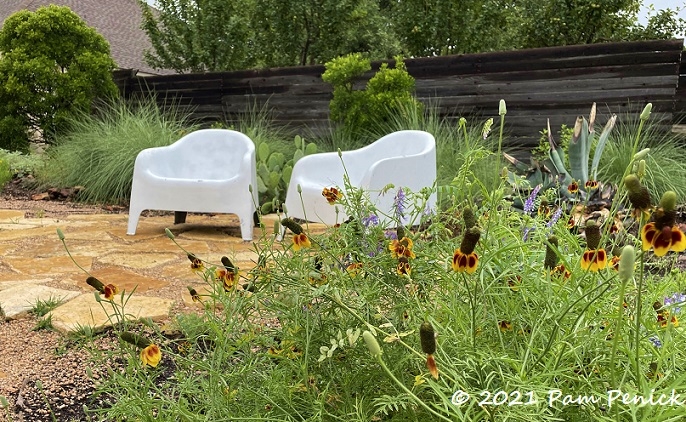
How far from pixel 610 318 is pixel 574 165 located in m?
3.17

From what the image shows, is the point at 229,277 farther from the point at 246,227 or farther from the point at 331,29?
the point at 331,29

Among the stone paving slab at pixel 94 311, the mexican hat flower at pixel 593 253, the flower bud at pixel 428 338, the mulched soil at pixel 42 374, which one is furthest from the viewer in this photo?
the stone paving slab at pixel 94 311

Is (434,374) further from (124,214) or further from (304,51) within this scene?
(304,51)

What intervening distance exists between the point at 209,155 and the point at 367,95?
2263mm

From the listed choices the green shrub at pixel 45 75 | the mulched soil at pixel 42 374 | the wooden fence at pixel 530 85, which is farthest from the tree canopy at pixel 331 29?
the mulched soil at pixel 42 374

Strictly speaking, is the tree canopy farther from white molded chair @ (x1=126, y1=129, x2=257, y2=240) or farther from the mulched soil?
the mulched soil

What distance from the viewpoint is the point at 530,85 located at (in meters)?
6.75

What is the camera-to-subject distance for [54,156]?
698cm

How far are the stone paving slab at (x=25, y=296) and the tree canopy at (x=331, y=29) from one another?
8.89 m

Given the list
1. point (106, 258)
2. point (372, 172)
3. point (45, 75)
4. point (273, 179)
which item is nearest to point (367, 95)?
point (273, 179)

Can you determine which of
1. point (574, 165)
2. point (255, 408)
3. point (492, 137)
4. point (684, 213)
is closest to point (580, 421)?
point (255, 408)

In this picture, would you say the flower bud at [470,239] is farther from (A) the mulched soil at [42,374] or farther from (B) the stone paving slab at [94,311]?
(B) the stone paving slab at [94,311]

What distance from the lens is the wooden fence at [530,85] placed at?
6156 millimetres

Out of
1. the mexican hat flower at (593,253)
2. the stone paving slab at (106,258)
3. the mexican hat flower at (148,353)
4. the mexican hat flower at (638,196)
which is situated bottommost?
the stone paving slab at (106,258)
